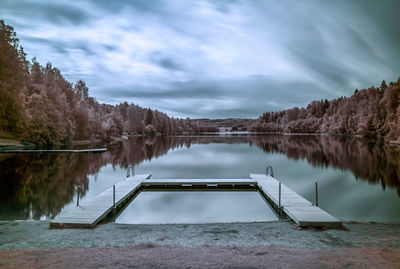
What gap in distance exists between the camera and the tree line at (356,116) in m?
62.9

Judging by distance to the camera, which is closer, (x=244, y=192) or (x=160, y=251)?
(x=160, y=251)

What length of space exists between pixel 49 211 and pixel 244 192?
9.87m


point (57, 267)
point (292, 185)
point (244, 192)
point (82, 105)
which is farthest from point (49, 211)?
point (82, 105)

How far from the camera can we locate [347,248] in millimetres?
6730

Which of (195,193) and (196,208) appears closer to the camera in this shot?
(196,208)

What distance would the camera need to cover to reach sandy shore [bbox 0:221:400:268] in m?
5.88

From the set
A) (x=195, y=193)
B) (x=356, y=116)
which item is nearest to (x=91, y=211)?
(x=195, y=193)

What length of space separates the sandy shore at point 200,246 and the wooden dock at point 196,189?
498mm

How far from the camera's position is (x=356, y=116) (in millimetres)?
85812

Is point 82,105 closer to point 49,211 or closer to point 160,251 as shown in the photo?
point 49,211

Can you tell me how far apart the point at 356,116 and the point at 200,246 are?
91.5 metres

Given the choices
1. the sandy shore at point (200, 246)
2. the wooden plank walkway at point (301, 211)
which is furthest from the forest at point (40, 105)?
the wooden plank walkway at point (301, 211)

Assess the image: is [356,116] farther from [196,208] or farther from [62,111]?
[196,208]

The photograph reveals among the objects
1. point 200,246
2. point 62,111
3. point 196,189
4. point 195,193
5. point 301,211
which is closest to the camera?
point 200,246
